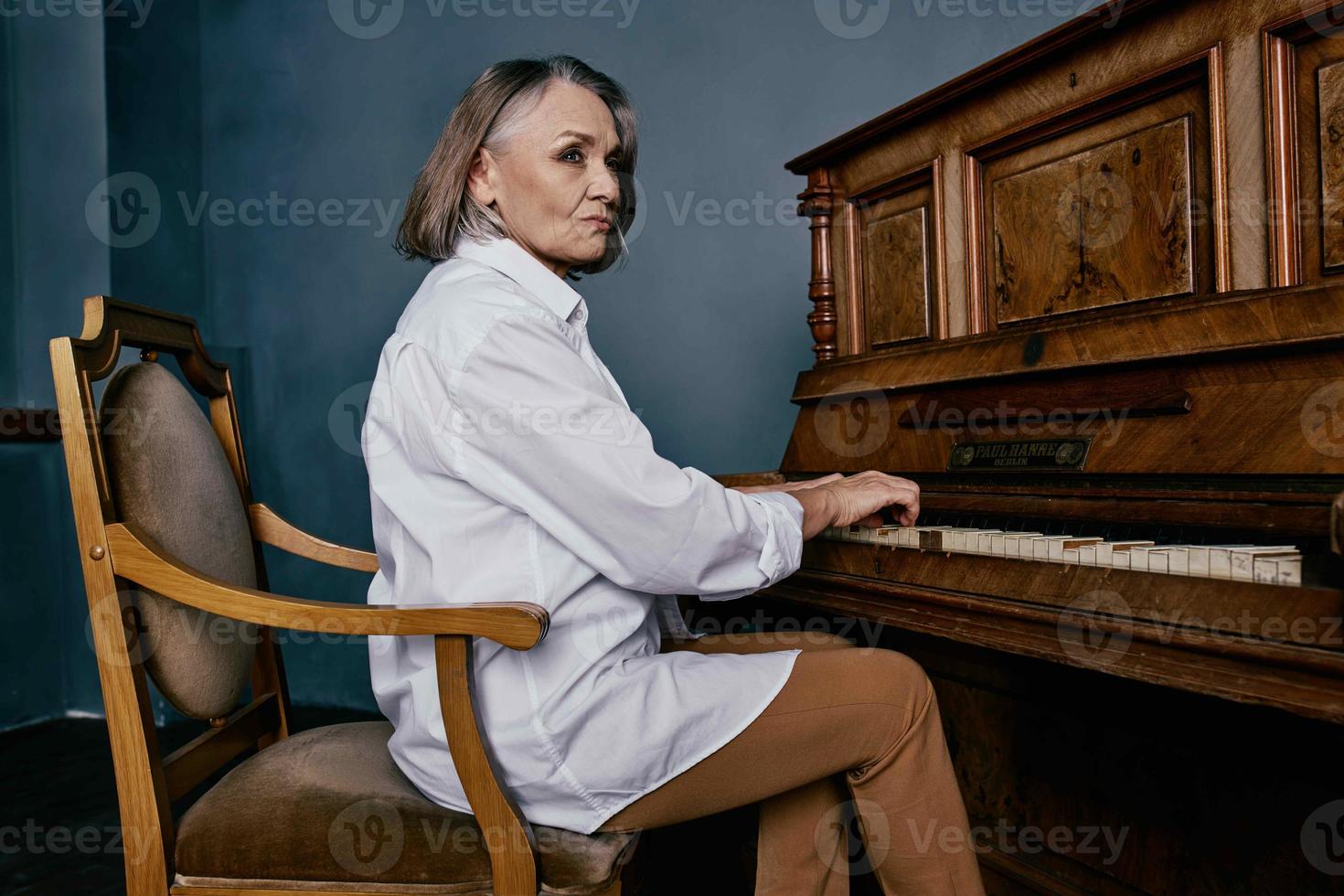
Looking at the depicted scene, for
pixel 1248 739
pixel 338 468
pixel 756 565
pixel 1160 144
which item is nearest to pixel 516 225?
pixel 756 565

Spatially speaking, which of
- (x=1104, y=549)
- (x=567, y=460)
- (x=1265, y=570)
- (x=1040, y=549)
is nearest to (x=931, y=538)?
(x=1040, y=549)

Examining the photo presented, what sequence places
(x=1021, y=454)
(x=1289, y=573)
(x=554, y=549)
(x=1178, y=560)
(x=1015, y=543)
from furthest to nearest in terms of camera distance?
(x=1021, y=454) < (x=1015, y=543) < (x=554, y=549) < (x=1178, y=560) < (x=1289, y=573)

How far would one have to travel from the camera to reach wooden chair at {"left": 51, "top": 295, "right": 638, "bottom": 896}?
1.24 meters

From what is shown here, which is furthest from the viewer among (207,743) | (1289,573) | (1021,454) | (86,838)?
(86,838)

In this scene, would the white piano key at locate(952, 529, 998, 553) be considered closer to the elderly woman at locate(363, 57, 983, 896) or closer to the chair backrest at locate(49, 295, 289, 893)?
the elderly woman at locate(363, 57, 983, 896)

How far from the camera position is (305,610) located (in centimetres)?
128

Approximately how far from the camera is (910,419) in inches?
79.4

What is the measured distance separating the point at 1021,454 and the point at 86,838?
265cm

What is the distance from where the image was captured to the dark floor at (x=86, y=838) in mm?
2439

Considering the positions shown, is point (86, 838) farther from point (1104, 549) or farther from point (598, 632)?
point (1104, 549)

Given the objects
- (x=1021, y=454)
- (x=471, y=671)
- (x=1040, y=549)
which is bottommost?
(x=471, y=671)

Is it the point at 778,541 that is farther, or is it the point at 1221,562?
the point at 778,541

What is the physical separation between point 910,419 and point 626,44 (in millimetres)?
2201

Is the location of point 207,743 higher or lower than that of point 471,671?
lower
